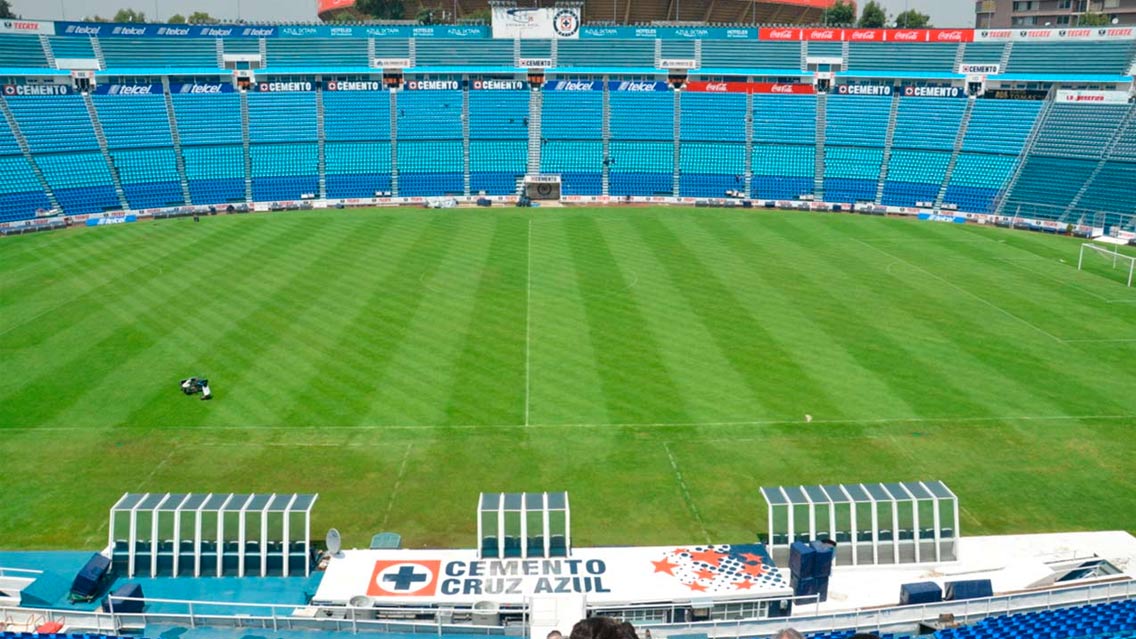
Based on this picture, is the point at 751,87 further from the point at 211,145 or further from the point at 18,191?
the point at 18,191

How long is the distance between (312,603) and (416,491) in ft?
27.0

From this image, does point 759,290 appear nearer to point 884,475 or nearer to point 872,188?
point 884,475

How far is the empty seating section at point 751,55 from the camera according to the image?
95562 mm

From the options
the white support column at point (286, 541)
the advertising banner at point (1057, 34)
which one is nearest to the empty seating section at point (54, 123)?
the white support column at point (286, 541)

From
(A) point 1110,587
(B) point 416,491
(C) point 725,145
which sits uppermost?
(C) point 725,145

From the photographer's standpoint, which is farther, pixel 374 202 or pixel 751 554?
pixel 374 202

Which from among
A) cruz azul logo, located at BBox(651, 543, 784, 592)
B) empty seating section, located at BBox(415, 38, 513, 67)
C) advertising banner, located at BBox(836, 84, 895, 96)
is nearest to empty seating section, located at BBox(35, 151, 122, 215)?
empty seating section, located at BBox(415, 38, 513, 67)

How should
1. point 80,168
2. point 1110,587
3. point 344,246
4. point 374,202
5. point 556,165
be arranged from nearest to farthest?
point 1110,587
point 344,246
point 80,168
point 374,202
point 556,165

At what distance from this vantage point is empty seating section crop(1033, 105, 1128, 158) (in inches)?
→ 2972

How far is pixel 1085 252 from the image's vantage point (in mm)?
60688

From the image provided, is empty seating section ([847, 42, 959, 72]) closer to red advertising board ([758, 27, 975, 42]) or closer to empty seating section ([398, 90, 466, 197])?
red advertising board ([758, 27, 975, 42])

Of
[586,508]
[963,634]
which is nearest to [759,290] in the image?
[586,508]

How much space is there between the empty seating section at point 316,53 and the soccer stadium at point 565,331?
44cm

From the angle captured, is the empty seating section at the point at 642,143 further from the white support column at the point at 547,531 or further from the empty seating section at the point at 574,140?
the white support column at the point at 547,531
